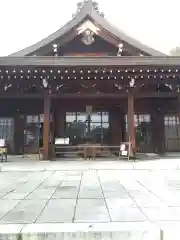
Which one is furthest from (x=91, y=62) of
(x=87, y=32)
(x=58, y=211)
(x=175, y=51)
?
(x=175, y=51)

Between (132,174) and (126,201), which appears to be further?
(132,174)

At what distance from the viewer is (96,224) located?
178 inches

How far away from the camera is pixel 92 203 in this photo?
614 centimetres

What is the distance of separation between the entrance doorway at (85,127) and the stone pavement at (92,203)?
24.2 ft

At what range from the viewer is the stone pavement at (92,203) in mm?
4375

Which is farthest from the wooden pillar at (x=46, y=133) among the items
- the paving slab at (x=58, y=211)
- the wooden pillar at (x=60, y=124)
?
the paving slab at (x=58, y=211)

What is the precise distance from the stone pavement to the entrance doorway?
24.2 ft

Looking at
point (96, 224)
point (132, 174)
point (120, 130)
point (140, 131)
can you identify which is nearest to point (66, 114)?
point (120, 130)

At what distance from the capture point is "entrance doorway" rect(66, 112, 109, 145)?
731 inches

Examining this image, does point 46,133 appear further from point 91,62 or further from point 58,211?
point 58,211

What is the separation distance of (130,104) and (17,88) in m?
5.96

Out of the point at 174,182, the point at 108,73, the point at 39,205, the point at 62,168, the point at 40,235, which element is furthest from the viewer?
the point at 108,73

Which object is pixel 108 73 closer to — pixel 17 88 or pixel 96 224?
pixel 17 88

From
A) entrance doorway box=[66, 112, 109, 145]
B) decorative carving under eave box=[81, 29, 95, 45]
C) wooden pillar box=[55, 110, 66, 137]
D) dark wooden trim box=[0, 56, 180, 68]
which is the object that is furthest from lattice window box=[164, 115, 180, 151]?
decorative carving under eave box=[81, 29, 95, 45]
